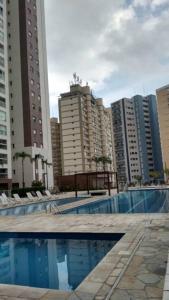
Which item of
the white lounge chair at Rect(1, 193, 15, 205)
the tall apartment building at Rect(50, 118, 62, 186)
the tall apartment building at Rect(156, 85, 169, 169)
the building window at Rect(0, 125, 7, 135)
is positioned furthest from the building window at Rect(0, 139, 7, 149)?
the tall apartment building at Rect(156, 85, 169, 169)

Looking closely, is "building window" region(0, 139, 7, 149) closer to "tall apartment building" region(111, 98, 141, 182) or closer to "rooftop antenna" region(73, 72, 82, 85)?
"rooftop antenna" region(73, 72, 82, 85)

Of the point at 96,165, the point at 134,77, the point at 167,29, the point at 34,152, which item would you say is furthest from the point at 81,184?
the point at 167,29

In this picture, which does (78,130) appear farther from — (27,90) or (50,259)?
(50,259)

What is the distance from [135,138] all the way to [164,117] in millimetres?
14586

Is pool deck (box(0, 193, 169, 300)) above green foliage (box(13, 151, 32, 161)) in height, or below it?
below

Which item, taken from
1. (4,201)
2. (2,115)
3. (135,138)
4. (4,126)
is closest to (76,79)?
(135,138)

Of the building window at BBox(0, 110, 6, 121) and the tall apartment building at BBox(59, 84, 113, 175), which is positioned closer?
the building window at BBox(0, 110, 6, 121)

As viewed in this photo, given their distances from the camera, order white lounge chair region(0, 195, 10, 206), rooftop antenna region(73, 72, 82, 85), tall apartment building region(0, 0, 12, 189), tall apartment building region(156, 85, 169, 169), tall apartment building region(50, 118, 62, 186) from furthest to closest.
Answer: tall apartment building region(156, 85, 169, 169) < tall apartment building region(50, 118, 62, 186) < rooftop antenna region(73, 72, 82, 85) < tall apartment building region(0, 0, 12, 189) < white lounge chair region(0, 195, 10, 206)

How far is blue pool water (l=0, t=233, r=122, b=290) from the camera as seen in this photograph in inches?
256

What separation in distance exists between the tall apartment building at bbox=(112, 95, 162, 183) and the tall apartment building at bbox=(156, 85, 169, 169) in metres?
10.4

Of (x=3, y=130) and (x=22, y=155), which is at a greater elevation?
(x=3, y=130)

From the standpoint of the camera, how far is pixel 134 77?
30219 millimetres

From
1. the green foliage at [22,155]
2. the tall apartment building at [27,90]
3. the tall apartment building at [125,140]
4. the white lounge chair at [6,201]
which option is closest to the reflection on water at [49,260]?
the white lounge chair at [6,201]

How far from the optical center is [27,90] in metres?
56.6
